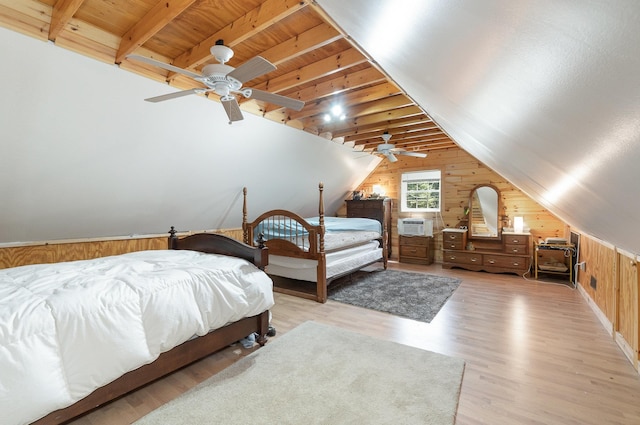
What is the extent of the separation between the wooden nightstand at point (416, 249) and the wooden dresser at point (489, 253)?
349mm

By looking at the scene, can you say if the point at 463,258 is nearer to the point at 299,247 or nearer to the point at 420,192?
the point at 420,192

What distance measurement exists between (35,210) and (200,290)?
2336 millimetres

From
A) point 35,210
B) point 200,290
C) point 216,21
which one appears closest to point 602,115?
point 200,290

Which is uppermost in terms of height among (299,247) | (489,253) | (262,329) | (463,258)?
(299,247)

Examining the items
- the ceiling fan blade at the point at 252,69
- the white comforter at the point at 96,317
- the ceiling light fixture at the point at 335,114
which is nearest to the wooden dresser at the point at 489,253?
the ceiling light fixture at the point at 335,114

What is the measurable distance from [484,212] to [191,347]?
18.3 feet

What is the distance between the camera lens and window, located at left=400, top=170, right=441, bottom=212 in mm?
6410

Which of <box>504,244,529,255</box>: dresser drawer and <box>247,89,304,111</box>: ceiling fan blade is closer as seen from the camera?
<box>247,89,304,111</box>: ceiling fan blade

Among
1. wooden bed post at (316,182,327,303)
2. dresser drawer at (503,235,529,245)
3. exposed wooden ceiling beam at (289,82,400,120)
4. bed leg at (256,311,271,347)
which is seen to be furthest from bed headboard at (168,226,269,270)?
dresser drawer at (503,235,529,245)

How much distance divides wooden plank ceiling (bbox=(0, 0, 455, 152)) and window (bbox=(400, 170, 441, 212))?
3.22m

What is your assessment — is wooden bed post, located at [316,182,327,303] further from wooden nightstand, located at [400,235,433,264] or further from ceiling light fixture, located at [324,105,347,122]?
wooden nightstand, located at [400,235,433,264]

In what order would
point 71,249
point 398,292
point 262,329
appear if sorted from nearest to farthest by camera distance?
point 262,329, point 71,249, point 398,292

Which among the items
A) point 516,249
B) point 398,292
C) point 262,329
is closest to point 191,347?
point 262,329

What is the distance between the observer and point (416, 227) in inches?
241
